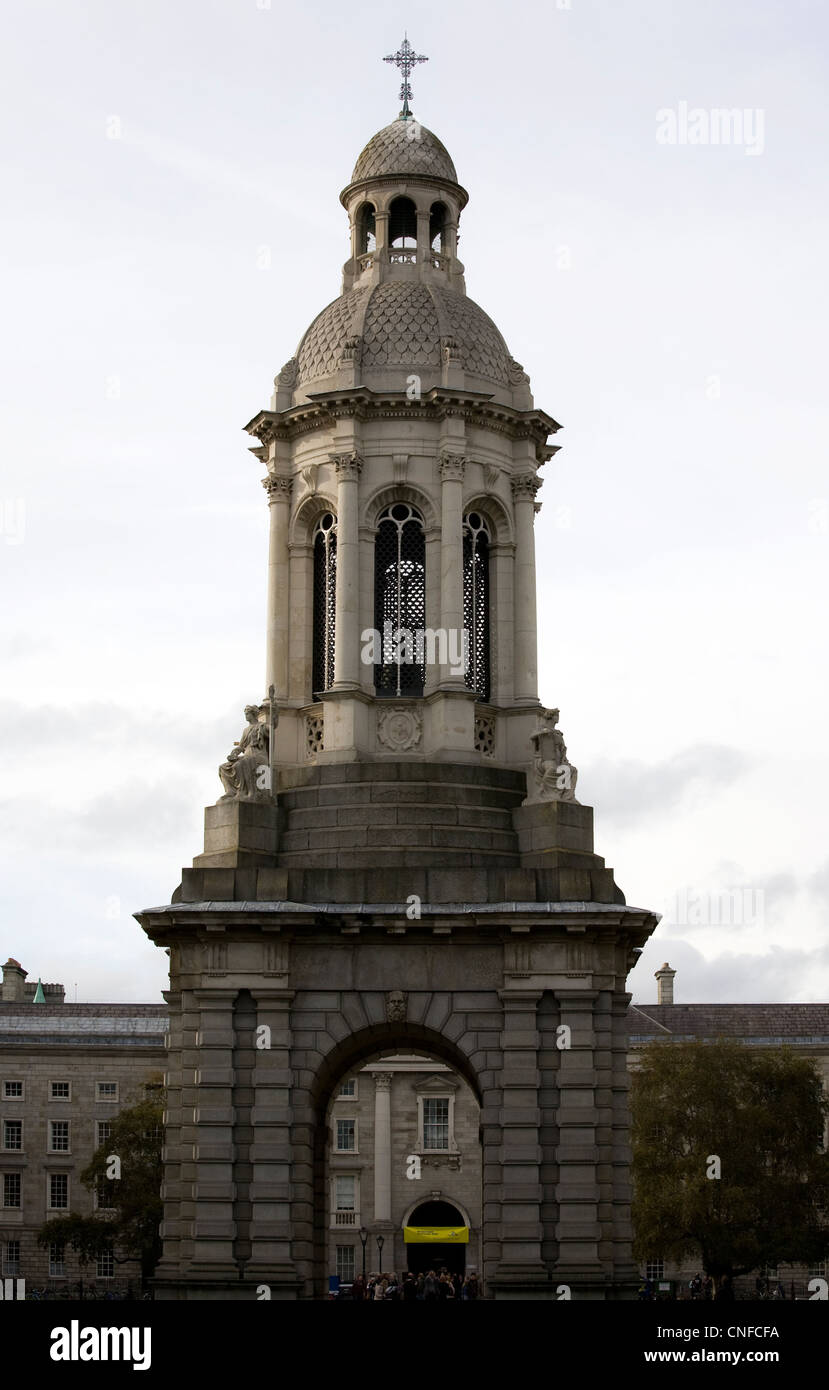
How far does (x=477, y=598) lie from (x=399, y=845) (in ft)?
25.3

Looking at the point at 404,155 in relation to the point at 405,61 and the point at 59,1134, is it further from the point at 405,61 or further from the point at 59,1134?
the point at 59,1134

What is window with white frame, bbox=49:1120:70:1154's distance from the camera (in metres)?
109

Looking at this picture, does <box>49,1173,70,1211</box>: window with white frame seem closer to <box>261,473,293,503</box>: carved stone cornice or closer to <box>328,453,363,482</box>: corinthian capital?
<box>261,473,293,503</box>: carved stone cornice

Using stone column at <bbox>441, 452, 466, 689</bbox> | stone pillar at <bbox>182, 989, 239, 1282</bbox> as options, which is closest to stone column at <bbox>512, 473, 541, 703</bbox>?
stone column at <bbox>441, 452, 466, 689</bbox>

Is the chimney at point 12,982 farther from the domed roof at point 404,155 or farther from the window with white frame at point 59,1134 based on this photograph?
the domed roof at point 404,155

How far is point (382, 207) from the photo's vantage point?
51344 millimetres

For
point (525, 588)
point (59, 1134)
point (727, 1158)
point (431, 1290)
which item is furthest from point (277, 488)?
point (59, 1134)

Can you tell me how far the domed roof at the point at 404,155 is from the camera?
51.1m

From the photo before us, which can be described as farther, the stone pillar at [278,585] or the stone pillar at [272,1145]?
the stone pillar at [278,585]

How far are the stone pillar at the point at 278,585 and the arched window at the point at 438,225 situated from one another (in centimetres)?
757

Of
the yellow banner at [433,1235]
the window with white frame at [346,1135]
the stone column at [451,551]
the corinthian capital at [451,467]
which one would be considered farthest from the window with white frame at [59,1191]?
the corinthian capital at [451,467]
